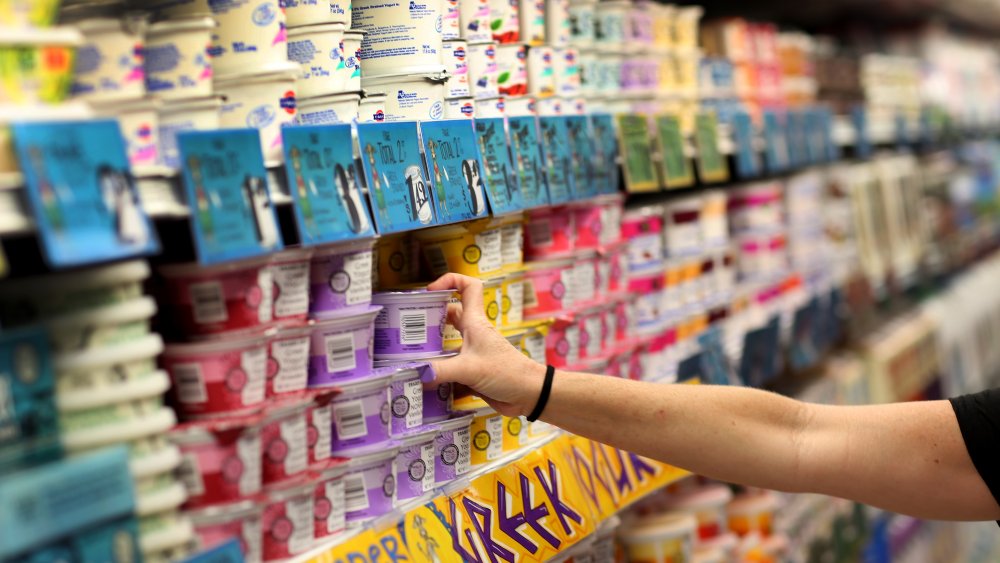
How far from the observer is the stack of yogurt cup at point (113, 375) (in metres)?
1.10

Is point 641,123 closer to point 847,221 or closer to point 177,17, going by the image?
point 177,17

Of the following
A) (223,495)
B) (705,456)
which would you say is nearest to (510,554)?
(705,456)

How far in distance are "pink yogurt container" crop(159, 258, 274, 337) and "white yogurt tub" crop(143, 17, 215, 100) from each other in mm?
215

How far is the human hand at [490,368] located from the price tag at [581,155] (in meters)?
0.55

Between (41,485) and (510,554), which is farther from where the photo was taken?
(510,554)

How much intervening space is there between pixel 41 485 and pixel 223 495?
281 millimetres

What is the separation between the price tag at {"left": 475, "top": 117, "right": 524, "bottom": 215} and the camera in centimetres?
183

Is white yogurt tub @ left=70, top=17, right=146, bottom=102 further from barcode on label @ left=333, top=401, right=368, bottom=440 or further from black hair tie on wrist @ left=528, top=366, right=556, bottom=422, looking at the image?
black hair tie on wrist @ left=528, top=366, right=556, bottom=422

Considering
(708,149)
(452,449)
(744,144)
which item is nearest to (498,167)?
(452,449)

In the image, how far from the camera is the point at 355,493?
1514 millimetres

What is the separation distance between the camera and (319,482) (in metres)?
1.44

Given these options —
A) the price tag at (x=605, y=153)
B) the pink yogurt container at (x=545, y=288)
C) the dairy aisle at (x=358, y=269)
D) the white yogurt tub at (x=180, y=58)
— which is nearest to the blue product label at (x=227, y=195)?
the dairy aisle at (x=358, y=269)

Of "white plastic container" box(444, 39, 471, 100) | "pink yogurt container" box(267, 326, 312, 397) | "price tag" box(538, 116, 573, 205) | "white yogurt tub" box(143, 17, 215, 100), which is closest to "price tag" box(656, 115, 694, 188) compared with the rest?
"price tag" box(538, 116, 573, 205)

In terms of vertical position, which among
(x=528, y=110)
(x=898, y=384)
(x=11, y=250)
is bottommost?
(x=898, y=384)
